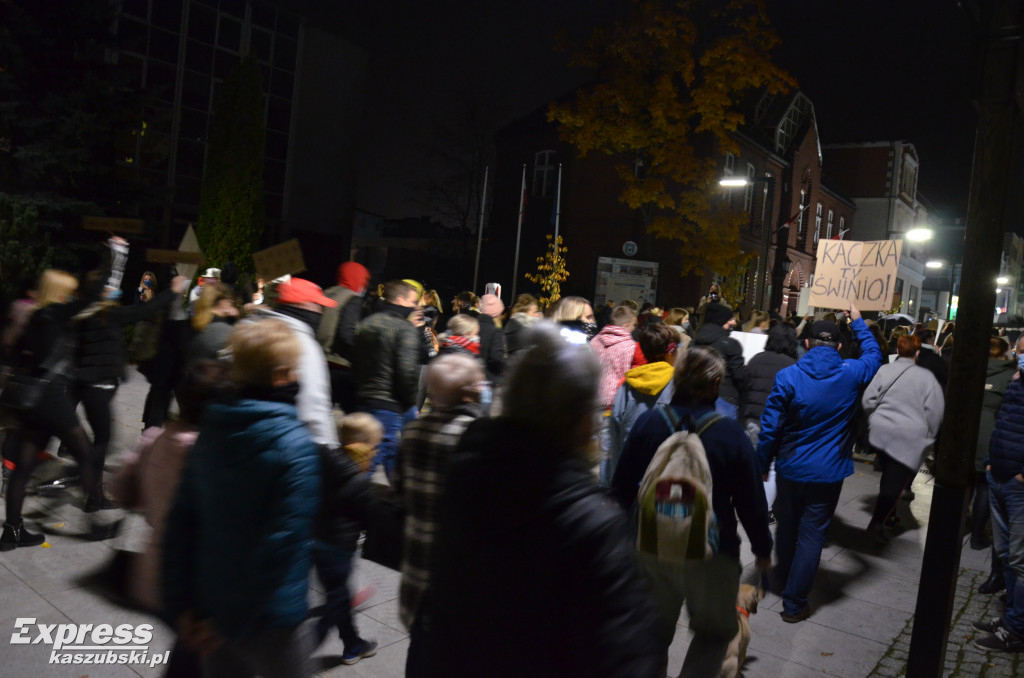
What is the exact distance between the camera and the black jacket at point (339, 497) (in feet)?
10.1

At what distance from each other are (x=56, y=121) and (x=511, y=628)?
17.6 metres

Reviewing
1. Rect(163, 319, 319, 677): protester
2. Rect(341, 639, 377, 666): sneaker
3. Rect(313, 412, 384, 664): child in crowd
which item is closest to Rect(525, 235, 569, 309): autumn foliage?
Rect(341, 639, 377, 666): sneaker

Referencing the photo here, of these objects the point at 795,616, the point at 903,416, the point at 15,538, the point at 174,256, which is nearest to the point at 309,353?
the point at 15,538

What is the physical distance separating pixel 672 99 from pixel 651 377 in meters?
18.2

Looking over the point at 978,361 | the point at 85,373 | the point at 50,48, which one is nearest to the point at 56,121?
the point at 50,48

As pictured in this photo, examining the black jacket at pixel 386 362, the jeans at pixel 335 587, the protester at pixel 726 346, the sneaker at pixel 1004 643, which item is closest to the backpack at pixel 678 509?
the jeans at pixel 335 587

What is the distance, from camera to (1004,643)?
4922 mm

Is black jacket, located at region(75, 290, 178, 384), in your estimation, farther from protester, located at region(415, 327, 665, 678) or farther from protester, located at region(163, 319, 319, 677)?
protester, located at region(415, 327, 665, 678)

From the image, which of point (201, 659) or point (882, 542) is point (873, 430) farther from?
point (201, 659)

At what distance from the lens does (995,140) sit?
3.62m

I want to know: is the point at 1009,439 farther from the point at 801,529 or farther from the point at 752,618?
the point at 752,618

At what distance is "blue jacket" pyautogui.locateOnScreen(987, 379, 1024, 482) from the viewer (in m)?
5.17

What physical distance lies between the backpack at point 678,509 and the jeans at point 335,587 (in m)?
1.32

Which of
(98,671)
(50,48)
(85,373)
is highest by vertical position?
(50,48)
